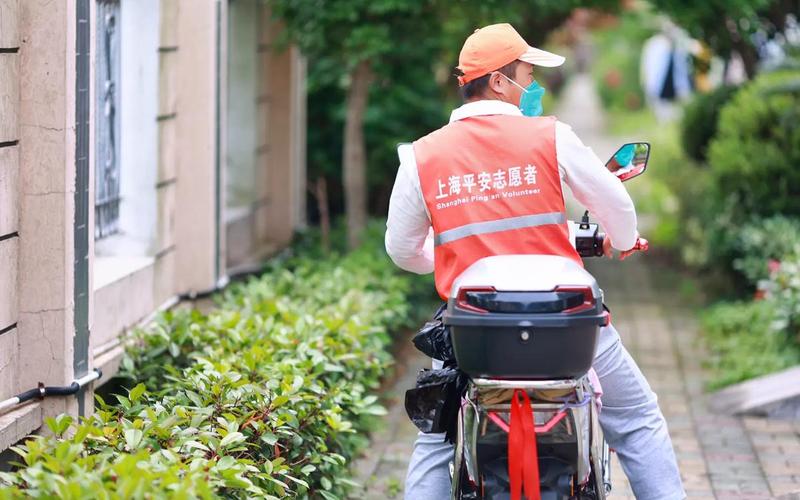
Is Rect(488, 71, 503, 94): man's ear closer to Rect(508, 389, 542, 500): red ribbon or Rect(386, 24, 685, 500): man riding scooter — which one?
Rect(386, 24, 685, 500): man riding scooter

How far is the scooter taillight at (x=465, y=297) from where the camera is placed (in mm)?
3584

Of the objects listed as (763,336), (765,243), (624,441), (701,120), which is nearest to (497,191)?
(624,441)

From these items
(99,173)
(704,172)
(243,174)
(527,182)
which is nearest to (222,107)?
(99,173)

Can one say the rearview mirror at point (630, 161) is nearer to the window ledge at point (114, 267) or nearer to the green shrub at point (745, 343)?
the window ledge at point (114, 267)

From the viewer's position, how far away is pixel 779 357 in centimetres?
822

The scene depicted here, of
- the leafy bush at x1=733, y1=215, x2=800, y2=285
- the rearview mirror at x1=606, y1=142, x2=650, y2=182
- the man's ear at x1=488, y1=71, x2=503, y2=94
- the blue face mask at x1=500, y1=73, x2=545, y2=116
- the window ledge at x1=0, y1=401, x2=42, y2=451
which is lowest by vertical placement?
the leafy bush at x1=733, y1=215, x2=800, y2=285

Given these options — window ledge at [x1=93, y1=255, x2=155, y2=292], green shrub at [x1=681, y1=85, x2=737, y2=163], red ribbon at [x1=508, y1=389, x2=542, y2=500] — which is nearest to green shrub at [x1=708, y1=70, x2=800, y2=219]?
green shrub at [x1=681, y1=85, x2=737, y2=163]

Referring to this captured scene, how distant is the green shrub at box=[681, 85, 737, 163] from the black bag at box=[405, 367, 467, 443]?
9.21 metres

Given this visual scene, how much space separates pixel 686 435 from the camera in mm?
7180

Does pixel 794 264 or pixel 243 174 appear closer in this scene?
pixel 794 264

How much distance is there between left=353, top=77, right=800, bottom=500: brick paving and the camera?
6148 mm

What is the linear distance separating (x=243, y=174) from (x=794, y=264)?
13.9 ft

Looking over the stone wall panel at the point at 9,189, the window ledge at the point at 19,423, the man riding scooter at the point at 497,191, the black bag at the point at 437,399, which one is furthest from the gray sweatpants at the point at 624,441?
the stone wall panel at the point at 9,189

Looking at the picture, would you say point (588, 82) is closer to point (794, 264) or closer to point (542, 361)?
point (794, 264)
